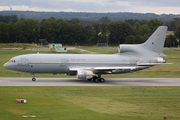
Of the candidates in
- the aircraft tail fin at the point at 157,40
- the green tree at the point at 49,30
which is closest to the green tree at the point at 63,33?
the green tree at the point at 49,30

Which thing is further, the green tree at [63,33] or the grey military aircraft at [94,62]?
the green tree at [63,33]

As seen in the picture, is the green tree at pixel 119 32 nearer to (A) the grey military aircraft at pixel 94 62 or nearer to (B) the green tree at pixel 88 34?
(B) the green tree at pixel 88 34

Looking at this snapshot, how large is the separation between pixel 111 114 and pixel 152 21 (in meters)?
175

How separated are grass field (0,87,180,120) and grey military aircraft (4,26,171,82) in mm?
5794

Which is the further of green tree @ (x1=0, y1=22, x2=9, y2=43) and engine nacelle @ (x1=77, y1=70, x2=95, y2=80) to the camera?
green tree @ (x1=0, y1=22, x2=9, y2=43)

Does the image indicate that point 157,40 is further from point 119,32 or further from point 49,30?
point 49,30

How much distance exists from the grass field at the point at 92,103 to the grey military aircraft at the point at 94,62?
579 centimetres

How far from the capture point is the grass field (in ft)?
70.3

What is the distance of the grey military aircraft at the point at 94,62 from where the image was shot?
39.3 meters

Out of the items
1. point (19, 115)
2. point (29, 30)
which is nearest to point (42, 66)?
point (19, 115)

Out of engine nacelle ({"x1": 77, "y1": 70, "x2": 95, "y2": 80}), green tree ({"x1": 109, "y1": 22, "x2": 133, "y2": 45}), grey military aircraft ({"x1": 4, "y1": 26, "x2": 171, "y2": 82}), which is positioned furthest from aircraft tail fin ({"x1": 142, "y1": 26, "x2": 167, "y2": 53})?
green tree ({"x1": 109, "y1": 22, "x2": 133, "y2": 45})

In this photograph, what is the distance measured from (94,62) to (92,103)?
1520cm

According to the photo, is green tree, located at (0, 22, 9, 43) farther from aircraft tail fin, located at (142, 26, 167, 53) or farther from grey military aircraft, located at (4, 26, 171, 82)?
aircraft tail fin, located at (142, 26, 167, 53)

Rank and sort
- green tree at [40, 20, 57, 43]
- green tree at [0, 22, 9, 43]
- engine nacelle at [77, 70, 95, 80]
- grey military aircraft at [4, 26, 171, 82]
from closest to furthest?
engine nacelle at [77, 70, 95, 80] < grey military aircraft at [4, 26, 171, 82] < green tree at [0, 22, 9, 43] < green tree at [40, 20, 57, 43]
